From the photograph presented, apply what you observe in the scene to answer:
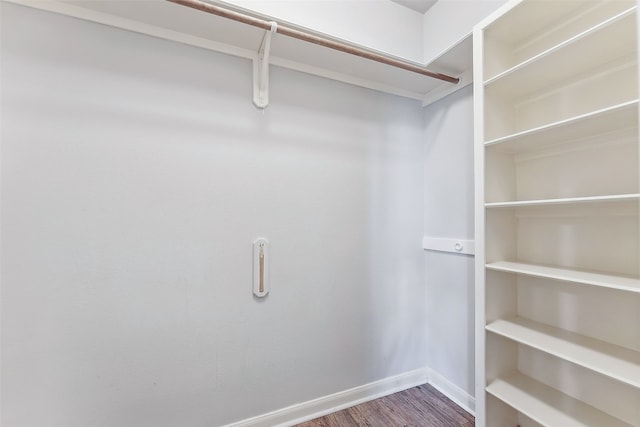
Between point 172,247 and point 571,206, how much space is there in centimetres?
200

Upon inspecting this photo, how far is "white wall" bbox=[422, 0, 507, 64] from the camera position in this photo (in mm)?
1473

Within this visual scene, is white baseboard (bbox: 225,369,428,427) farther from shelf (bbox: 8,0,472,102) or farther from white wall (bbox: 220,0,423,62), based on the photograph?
white wall (bbox: 220,0,423,62)

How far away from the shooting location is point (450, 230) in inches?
74.9

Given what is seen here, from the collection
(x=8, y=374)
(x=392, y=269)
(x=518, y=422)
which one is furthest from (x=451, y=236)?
(x=8, y=374)

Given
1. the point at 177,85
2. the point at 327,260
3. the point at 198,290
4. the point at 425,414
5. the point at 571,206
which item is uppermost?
the point at 177,85

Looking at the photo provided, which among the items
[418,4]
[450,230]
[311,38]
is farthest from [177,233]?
[418,4]

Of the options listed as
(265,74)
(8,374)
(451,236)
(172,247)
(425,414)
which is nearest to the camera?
(8,374)

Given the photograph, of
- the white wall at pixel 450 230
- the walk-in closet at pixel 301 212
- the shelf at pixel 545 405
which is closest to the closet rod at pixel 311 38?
the walk-in closet at pixel 301 212

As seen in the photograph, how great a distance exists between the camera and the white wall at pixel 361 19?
1.44 meters

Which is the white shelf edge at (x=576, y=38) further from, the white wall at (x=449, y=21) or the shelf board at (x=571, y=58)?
the white wall at (x=449, y=21)

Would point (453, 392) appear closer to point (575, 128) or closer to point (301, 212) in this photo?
point (301, 212)

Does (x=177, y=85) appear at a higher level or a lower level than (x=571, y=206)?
higher

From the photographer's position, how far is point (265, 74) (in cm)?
158

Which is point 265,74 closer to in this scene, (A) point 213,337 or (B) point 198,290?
(B) point 198,290
